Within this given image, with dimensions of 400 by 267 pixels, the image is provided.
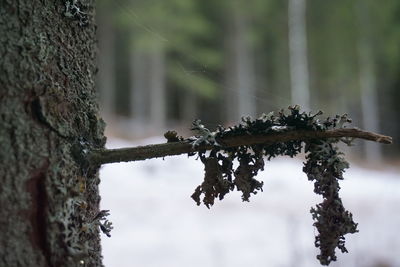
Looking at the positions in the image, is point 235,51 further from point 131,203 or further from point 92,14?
point 92,14

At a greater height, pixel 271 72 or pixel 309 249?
pixel 271 72

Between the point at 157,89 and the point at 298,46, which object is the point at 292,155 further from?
the point at 157,89

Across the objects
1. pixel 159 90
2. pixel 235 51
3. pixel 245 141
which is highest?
pixel 235 51

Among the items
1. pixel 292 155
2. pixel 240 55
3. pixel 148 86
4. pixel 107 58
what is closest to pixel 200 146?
pixel 292 155

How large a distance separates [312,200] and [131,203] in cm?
355

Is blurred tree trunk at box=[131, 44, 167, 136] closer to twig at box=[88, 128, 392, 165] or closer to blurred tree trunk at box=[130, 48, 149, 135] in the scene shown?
blurred tree trunk at box=[130, 48, 149, 135]

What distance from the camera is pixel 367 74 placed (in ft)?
60.5

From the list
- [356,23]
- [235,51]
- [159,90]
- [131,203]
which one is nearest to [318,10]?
[356,23]

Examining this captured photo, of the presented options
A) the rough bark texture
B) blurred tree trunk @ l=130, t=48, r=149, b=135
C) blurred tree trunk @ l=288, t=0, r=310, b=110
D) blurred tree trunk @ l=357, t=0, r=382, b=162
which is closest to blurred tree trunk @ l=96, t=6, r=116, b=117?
blurred tree trunk @ l=130, t=48, r=149, b=135

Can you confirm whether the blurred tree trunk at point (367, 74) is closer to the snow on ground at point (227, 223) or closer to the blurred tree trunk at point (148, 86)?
the blurred tree trunk at point (148, 86)

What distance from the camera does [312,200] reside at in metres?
8.49

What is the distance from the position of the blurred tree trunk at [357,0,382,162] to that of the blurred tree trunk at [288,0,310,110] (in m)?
2.38

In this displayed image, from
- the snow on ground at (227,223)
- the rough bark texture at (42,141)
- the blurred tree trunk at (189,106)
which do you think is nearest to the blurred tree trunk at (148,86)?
Result: the blurred tree trunk at (189,106)

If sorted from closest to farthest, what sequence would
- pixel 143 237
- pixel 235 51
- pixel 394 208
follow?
pixel 143 237 → pixel 394 208 → pixel 235 51
